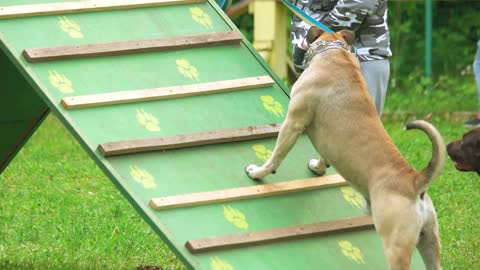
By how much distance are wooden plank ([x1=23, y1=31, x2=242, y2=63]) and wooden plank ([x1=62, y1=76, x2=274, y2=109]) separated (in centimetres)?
36

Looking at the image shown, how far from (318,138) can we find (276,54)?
7.05 m

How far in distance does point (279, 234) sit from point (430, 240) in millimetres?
858

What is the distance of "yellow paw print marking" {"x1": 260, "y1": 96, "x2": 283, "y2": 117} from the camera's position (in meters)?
6.84

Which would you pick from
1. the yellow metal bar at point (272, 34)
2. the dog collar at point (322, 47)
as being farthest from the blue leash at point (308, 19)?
the yellow metal bar at point (272, 34)

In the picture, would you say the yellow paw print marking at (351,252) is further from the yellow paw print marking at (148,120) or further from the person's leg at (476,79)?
the person's leg at (476,79)

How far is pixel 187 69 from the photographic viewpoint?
22.4ft

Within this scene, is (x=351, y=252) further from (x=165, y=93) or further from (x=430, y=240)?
(x=165, y=93)

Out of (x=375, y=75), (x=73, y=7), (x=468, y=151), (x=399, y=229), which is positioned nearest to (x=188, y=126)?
(x=73, y=7)

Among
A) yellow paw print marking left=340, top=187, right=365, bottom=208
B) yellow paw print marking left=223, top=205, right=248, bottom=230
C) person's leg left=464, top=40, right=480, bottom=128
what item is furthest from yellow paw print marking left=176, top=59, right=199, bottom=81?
person's leg left=464, top=40, right=480, bottom=128

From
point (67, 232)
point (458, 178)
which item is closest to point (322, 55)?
point (67, 232)

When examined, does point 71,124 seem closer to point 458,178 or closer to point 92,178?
point 92,178

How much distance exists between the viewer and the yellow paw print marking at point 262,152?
6.55 meters

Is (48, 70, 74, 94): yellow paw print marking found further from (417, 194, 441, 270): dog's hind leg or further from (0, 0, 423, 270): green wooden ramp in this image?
(417, 194, 441, 270): dog's hind leg

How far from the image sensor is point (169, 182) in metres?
6.08
